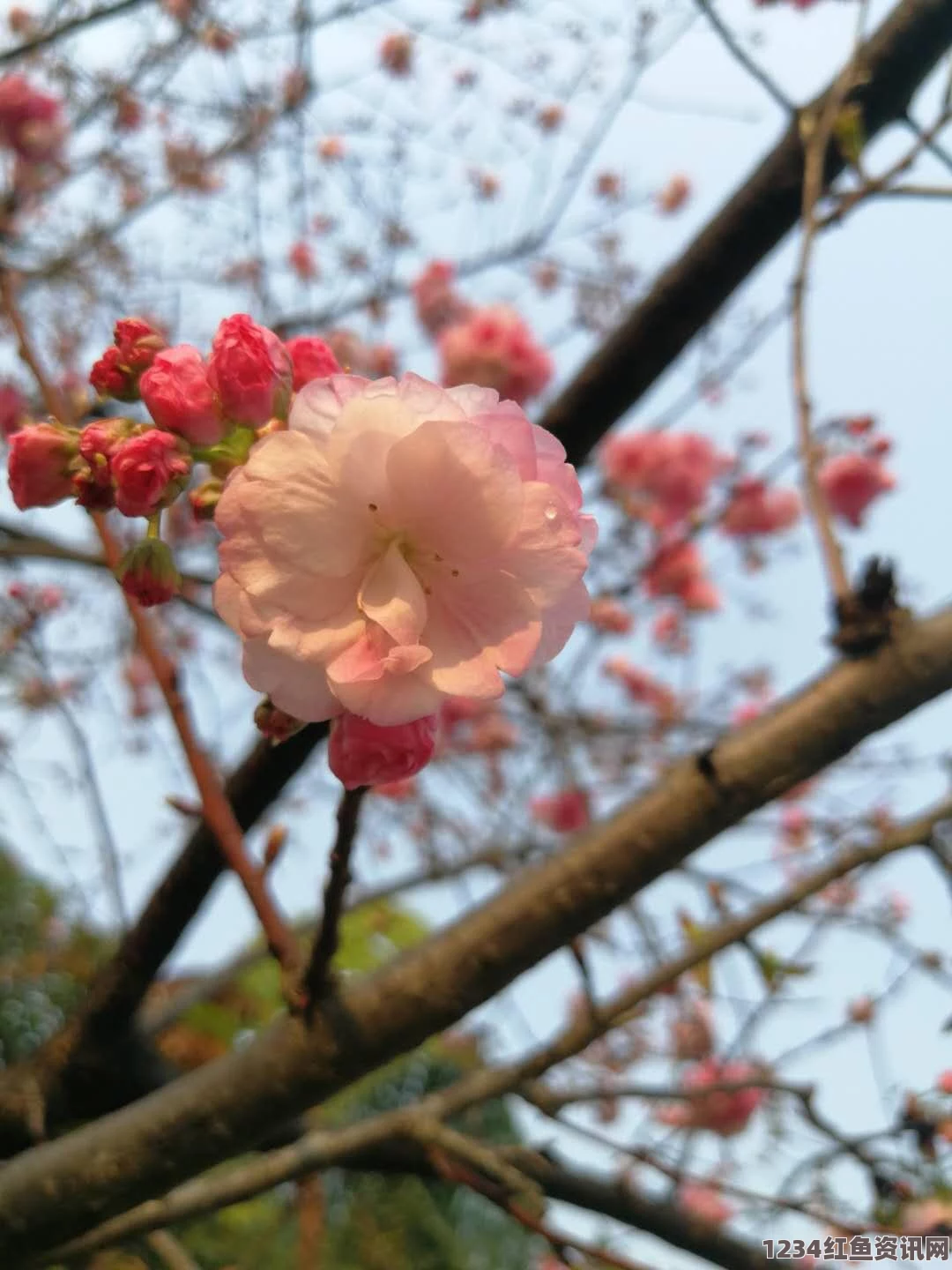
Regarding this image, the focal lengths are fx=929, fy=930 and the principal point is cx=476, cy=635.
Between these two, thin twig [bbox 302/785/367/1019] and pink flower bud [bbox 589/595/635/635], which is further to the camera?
pink flower bud [bbox 589/595/635/635]

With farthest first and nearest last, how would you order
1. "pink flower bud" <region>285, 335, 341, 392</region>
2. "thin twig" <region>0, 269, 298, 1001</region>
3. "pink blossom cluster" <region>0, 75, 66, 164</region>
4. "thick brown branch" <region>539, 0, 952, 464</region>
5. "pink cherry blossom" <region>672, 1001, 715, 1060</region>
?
"pink blossom cluster" <region>0, 75, 66, 164</region> → "pink cherry blossom" <region>672, 1001, 715, 1060</region> → "thick brown branch" <region>539, 0, 952, 464</region> → "thin twig" <region>0, 269, 298, 1001</region> → "pink flower bud" <region>285, 335, 341, 392</region>

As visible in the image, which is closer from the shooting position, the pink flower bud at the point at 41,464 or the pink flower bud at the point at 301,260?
the pink flower bud at the point at 41,464

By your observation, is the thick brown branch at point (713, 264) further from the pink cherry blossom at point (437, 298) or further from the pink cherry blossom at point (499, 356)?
the pink cherry blossom at point (437, 298)

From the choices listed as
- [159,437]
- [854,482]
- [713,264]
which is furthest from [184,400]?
[854,482]

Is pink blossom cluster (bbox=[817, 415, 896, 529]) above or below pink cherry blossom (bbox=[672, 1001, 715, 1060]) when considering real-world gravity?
above

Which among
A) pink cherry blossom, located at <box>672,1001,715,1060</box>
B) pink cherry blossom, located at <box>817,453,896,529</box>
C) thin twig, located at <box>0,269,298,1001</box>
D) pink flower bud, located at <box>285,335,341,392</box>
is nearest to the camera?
pink flower bud, located at <box>285,335,341,392</box>

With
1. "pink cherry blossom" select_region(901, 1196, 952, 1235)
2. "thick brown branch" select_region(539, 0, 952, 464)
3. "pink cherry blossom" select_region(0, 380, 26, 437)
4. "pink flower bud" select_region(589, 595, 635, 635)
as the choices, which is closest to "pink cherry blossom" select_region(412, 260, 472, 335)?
"pink flower bud" select_region(589, 595, 635, 635)

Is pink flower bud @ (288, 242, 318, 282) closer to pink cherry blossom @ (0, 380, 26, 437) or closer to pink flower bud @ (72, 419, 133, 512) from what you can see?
pink cherry blossom @ (0, 380, 26, 437)

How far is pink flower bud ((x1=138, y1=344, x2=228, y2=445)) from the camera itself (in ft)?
1.88

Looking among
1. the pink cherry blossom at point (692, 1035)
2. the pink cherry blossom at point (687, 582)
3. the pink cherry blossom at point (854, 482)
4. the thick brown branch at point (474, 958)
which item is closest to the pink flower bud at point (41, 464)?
the thick brown branch at point (474, 958)

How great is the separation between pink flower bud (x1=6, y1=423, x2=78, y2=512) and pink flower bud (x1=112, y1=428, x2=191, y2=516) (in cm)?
7

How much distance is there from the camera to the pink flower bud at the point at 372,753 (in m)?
0.54

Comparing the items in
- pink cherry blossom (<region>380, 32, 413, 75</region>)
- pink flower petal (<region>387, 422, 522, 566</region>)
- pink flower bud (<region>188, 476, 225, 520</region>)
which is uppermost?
pink cherry blossom (<region>380, 32, 413, 75</region>)

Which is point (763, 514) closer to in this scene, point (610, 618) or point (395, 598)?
point (610, 618)
